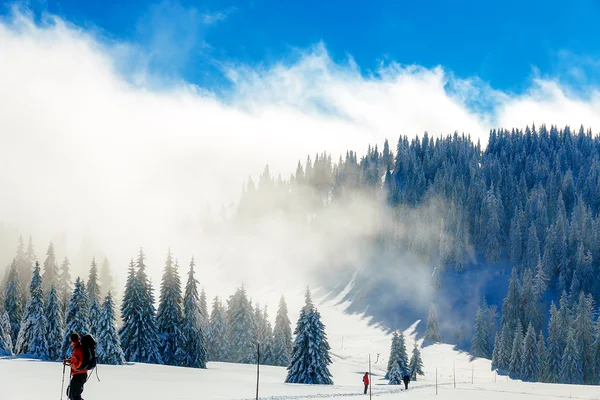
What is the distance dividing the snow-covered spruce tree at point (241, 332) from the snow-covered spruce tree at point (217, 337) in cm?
106

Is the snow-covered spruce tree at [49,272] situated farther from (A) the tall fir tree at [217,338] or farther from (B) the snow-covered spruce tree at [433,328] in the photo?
(B) the snow-covered spruce tree at [433,328]

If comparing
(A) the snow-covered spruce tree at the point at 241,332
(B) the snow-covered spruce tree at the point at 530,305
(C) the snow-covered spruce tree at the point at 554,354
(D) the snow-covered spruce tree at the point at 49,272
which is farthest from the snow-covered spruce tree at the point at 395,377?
(B) the snow-covered spruce tree at the point at 530,305

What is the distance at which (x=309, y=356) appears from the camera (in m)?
51.1

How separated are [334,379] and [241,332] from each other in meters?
21.2

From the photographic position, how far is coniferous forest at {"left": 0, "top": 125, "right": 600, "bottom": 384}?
199 ft

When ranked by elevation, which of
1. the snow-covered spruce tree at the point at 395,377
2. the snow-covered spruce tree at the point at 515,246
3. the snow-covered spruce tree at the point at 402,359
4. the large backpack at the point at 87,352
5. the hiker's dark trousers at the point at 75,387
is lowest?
the snow-covered spruce tree at the point at 395,377

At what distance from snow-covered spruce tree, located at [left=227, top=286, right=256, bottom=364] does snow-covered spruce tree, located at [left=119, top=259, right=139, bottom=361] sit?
24926mm

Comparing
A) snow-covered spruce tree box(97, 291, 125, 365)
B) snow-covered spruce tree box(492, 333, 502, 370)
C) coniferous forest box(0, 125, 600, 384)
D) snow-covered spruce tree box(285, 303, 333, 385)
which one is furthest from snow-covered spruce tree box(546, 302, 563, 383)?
snow-covered spruce tree box(97, 291, 125, 365)

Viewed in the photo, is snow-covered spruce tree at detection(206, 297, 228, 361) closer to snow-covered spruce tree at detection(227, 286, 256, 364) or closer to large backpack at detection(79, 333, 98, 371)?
snow-covered spruce tree at detection(227, 286, 256, 364)

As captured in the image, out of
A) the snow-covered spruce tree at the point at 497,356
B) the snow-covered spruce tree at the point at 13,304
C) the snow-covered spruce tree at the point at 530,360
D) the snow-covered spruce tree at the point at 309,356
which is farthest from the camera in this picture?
the snow-covered spruce tree at the point at 497,356

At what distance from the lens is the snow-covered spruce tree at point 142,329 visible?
59.5 m

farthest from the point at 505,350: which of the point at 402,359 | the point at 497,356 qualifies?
the point at 402,359

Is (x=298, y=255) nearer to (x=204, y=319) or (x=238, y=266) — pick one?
(x=238, y=266)

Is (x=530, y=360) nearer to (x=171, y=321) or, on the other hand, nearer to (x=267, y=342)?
(x=267, y=342)
